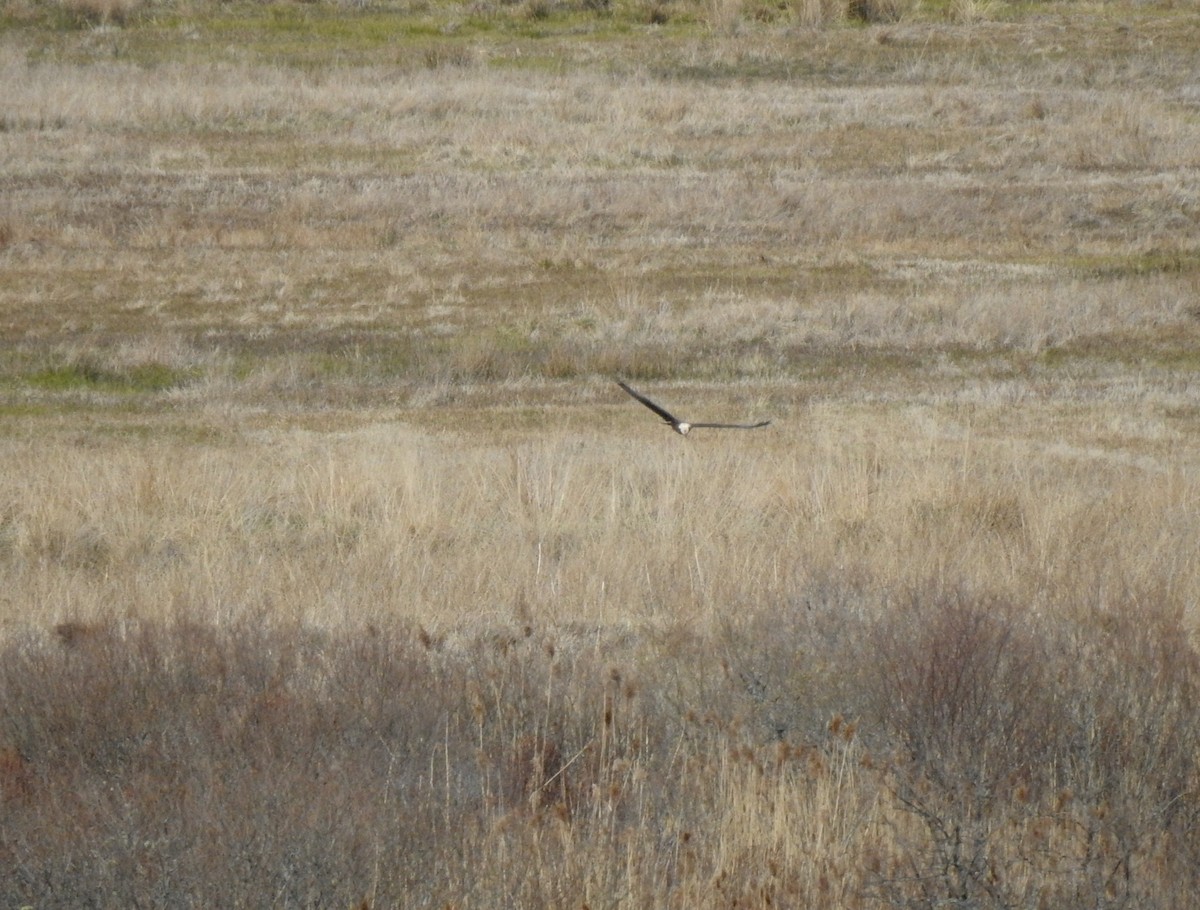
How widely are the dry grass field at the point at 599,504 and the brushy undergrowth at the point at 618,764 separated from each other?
21 millimetres

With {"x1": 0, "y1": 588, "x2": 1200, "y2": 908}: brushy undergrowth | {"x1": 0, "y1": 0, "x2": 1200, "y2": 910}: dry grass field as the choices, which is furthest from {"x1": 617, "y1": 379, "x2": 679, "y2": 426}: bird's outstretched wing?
{"x1": 0, "y1": 588, "x2": 1200, "y2": 908}: brushy undergrowth

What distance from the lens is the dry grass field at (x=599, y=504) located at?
4395mm

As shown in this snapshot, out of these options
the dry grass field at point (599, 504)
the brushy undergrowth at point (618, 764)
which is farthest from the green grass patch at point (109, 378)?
the brushy undergrowth at point (618, 764)

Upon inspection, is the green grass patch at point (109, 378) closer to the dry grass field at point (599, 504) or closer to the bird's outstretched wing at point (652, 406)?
the dry grass field at point (599, 504)

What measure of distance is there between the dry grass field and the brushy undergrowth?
0.02 m

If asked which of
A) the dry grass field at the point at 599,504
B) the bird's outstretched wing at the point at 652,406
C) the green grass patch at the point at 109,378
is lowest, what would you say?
the green grass patch at the point at 109,378

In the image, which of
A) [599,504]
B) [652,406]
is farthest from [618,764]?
[599,504]

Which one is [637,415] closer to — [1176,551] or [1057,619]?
[1176,551]

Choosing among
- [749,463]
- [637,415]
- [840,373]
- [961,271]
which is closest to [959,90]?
[961,271]

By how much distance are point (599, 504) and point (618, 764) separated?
4.91 metres

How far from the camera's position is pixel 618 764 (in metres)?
4.94

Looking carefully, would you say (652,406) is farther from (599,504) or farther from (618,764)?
(618,764)

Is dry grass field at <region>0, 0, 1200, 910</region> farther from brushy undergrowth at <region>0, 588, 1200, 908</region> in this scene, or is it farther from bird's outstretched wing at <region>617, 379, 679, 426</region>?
bird's outstretched wing at <region>617, 379, 679, 426</region>

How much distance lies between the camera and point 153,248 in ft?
77.0
